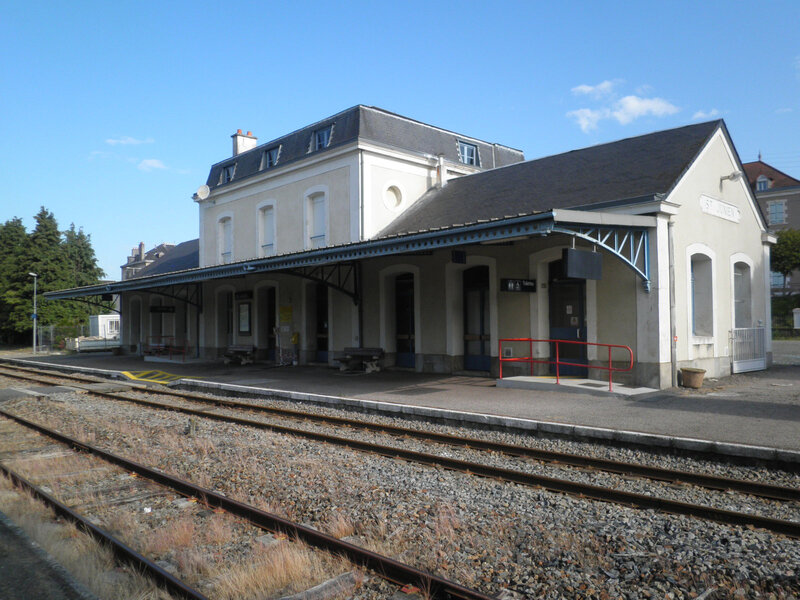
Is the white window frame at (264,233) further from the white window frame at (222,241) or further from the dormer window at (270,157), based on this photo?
the white window frame at (222,241)

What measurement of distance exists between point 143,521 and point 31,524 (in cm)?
89

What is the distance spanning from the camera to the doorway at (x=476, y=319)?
603 inches

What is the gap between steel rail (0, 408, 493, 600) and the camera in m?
3.67

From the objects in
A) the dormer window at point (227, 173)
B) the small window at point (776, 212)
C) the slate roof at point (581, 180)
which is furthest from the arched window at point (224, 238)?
the small window at point (776, 212)

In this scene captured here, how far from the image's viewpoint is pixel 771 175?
4594 centimetres

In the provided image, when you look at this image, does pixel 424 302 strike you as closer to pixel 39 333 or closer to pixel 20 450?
pixel 20 450

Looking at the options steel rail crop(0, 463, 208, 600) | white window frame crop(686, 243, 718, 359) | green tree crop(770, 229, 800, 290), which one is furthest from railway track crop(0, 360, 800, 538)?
green tree crop(770, 229, 800, 290)

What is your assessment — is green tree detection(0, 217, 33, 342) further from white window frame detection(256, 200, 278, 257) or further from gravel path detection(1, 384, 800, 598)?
gravel path detection(1, 384, 800, 598)

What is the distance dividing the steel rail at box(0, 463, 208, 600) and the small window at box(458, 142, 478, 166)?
18.7m

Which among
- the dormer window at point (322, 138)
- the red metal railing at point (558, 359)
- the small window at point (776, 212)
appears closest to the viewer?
the red metal railing at point (558, 359)

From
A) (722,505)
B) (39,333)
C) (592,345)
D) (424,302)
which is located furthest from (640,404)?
Result: (39,333)

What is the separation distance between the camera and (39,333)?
126 ft

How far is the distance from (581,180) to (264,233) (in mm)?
12841

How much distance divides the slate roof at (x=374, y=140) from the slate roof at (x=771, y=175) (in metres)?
30.3
